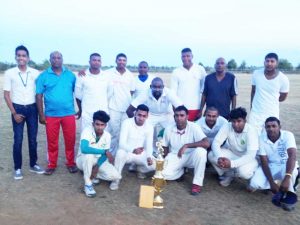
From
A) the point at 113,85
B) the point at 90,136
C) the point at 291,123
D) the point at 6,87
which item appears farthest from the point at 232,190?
the point at 291,123

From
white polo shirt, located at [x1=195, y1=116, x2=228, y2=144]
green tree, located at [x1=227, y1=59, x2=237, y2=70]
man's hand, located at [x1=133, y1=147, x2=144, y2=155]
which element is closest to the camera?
man's hand, located at [x1=133, y1=147, x2=144, y2=155]

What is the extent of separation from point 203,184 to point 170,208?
3.89 feet

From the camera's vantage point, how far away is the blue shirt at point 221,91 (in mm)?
6430

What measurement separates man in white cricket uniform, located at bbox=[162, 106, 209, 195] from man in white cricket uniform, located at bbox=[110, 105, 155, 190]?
0.31 metres

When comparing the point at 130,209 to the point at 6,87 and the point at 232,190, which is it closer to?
the point at 232,190

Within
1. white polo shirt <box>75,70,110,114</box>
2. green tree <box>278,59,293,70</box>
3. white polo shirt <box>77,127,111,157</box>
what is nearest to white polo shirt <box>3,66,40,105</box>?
white polo shirt <box>75,70,110,114</box>

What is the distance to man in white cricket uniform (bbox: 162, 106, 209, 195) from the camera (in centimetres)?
573

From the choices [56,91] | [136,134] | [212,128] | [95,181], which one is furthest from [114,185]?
[212,128]

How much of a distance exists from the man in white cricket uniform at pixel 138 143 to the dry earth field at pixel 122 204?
333mm

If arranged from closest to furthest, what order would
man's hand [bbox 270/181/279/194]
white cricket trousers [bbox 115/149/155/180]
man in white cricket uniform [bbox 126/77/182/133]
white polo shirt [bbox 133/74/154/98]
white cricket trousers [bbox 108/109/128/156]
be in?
1. man's hand [bbox 270/181/279/194]
2. white cricket trousers [bbox 115/149/155/180]
3. man in white cricket uniform [bbox 126/77/182/133]
4. white cricket trousers [bbox 108/109/128/156]
5. white polo shirt [bbox 133/74/154/98]

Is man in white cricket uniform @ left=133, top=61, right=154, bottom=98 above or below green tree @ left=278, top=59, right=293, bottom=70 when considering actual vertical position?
below

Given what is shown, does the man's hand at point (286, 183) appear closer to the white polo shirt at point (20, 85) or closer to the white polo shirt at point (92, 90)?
the white polo shirt at point (92, 90)

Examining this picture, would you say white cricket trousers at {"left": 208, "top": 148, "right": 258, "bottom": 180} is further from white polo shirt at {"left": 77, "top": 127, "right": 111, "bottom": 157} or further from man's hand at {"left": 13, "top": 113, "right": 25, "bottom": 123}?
man's hand at {"left": 13, "top": 113, "right": 25, "bottom": 123}

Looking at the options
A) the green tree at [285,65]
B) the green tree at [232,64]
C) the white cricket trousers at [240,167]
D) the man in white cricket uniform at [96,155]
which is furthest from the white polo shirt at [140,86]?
the green tree at [285,65]
